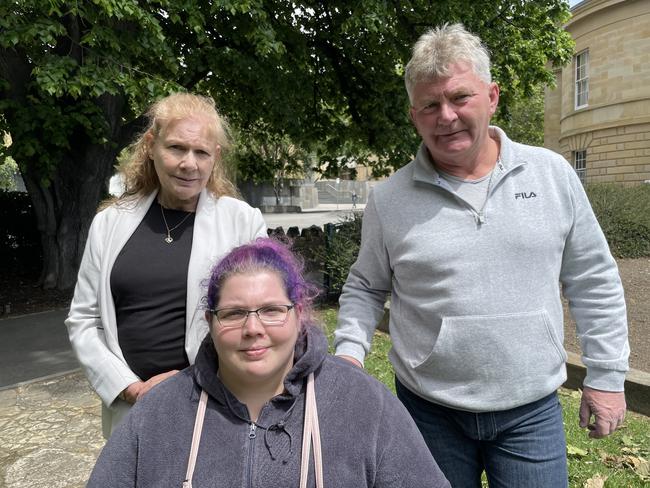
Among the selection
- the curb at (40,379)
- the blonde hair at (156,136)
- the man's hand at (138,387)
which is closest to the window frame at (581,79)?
the curb at (40,379)

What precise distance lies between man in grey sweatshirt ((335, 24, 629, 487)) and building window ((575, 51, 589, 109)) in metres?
31.0

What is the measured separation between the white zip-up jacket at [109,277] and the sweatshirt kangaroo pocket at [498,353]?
2.87ft

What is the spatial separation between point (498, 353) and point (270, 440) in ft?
2.58

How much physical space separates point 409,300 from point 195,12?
19.1 ft

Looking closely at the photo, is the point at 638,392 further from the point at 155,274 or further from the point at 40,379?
the point at 40,379

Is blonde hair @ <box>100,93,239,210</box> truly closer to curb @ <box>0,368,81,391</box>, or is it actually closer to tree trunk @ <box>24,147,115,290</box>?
curb @ <box>0,368,81,391</box>

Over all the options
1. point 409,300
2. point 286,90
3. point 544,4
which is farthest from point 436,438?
point 544,4

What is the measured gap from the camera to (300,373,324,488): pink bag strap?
151 centimetres

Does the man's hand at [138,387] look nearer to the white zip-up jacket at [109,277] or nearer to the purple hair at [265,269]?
the white zip-up jacket at [109,277]

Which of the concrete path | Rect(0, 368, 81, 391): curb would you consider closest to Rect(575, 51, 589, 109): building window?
the concrete path

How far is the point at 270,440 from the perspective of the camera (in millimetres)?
1572

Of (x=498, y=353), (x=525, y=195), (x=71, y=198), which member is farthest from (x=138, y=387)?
(x=71, y=198)

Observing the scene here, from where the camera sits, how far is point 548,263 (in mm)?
1869

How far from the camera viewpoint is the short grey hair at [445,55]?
182 cm
